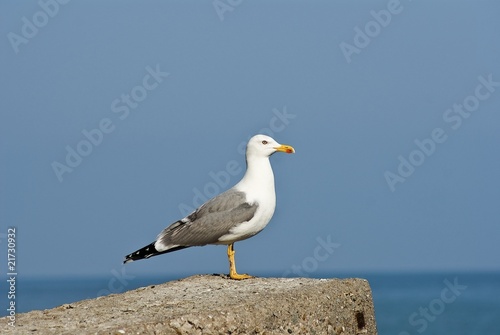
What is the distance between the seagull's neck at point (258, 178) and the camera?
11.9 m

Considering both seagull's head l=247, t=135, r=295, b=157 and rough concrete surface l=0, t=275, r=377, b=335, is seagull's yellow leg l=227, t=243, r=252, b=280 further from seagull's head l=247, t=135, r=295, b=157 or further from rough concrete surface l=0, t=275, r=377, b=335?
seagull's head l=247, t=135, r=295, b=157

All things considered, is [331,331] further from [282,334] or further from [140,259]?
[140,259]

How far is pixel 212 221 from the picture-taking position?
461 inches

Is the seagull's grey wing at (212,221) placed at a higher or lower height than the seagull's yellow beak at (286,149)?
lower

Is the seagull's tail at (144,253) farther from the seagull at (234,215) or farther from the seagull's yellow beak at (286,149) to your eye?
the seagull's yellow beak at (286,149)

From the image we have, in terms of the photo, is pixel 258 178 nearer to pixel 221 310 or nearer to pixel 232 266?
pixel 232 266

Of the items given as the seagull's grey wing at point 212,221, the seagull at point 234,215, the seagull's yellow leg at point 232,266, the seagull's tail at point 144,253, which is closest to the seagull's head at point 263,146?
the seagull at point 234,215

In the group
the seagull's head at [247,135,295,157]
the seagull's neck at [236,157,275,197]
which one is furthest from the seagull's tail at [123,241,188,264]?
the seagull's head at [247,135,295,157]

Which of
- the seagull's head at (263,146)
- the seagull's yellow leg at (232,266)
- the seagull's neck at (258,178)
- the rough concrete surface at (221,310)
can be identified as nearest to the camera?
the rough concrete surface at (221,310)

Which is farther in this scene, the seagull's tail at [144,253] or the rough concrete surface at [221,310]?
the seagull's tail at [144,253]

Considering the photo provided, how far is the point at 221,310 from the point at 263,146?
303cm

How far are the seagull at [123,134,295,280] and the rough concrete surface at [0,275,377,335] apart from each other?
47cm

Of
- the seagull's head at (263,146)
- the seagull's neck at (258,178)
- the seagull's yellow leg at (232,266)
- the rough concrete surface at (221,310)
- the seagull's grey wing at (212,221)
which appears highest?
the seagull's head at (263,146)

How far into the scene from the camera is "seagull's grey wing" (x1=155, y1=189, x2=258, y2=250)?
11.7 metres
